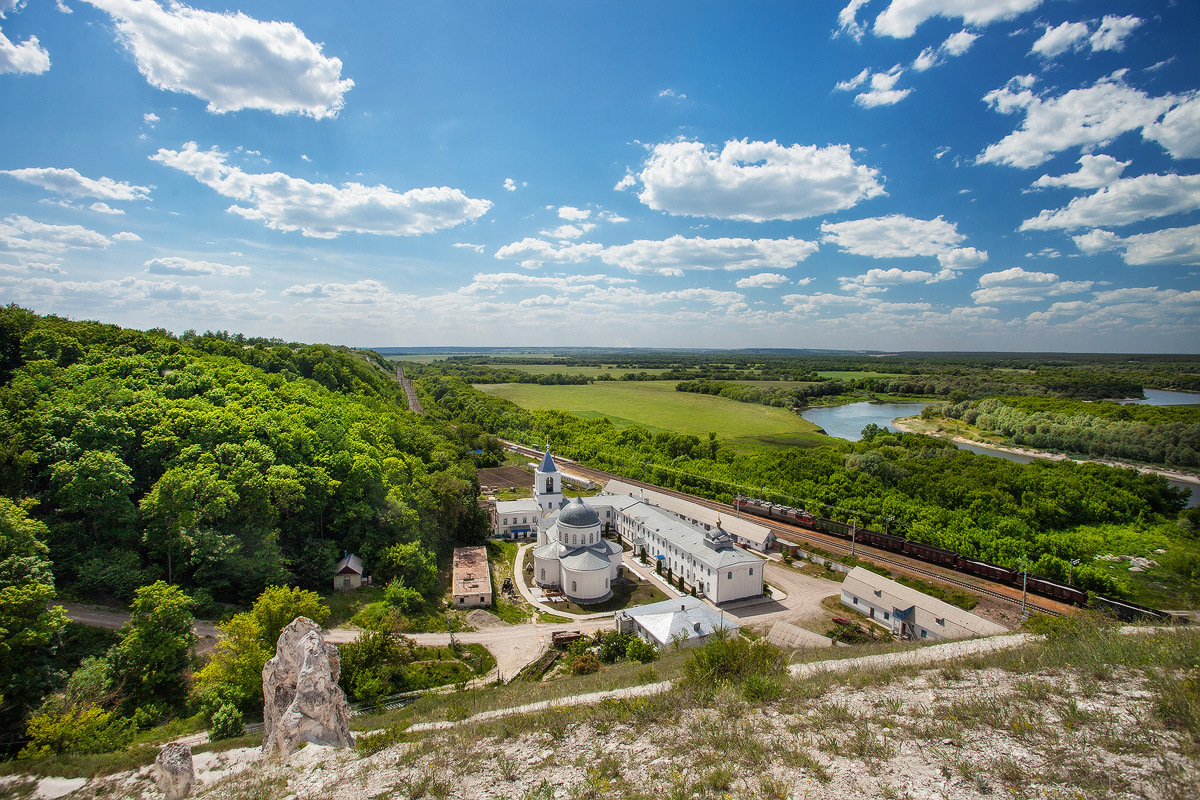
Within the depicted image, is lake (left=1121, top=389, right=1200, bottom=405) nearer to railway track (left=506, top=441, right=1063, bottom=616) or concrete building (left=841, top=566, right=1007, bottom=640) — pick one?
railway track (left=506, top=441, right=1063, bottom=616)

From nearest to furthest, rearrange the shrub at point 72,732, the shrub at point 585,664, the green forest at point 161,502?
the shrub at point 72,732
the green forest at point 161,502
the shrub at point 585,664

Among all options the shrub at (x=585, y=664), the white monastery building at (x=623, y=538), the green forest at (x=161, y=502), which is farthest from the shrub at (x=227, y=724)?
the white monastery building at (x=623, y=538)

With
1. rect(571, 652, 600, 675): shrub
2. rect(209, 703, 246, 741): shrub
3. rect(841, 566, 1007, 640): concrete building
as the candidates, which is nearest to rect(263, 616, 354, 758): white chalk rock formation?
rect(209, 703, 246, 741): shrub

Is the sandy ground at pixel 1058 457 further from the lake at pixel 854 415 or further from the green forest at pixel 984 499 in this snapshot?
the green forest at pixel 984 499

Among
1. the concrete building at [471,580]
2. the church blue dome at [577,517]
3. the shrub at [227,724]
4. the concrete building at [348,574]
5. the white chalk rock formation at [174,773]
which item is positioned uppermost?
the white chalk rock formation at [174,773]

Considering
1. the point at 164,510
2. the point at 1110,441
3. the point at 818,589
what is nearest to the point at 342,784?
the point at 164,510
